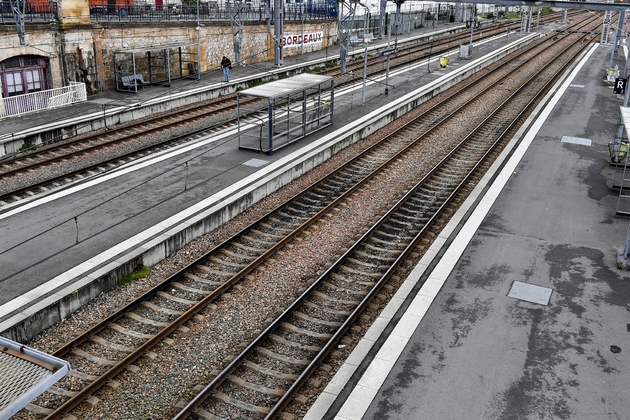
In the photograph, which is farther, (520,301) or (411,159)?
(411,159)

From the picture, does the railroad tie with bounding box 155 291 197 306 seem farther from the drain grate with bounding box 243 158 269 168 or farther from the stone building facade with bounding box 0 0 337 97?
the stone building facade with bounding box 0 0 337 97

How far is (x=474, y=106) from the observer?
3002 centimetres

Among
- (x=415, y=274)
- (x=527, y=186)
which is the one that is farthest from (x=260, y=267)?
(x=527, y=186)

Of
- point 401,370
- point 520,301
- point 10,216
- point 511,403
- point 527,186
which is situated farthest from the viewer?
point 527,186

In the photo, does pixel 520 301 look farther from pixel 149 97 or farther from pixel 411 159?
pixel 149 97

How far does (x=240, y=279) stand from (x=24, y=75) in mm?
19813

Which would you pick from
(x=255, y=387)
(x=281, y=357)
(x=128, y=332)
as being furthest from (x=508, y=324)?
(x=128, y=332)

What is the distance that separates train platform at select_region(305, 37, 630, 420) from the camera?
327 inches

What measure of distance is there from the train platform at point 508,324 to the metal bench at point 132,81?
19.4 metres

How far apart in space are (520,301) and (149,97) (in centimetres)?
2196

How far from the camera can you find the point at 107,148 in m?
21.0

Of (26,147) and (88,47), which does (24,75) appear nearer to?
(88,47)

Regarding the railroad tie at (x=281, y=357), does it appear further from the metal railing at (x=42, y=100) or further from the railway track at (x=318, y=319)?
the metal railing at (x=42, y=100)

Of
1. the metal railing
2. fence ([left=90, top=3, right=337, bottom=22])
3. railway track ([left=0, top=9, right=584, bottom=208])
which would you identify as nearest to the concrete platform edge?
railway track ([left=0, top=9, right=584, bottom=208])
